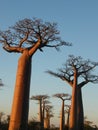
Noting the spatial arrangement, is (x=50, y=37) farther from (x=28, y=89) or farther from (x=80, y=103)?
(x=80, y=103)

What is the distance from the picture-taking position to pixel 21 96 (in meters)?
10.0

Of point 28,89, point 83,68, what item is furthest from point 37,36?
point 83,68

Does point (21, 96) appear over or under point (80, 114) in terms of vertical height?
under

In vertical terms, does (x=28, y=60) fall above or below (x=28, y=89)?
above

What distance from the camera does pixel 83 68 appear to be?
18312 millimetres

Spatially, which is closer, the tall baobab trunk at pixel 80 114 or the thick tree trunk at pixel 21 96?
the thick tree trunk at pixel 21 96

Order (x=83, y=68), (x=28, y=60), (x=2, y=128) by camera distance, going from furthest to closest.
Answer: (x=83, y=68), (x=2, y=128), (x=28, y=60)

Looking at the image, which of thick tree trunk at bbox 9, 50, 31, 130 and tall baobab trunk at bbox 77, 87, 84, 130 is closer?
thick tree trunk at bbox 9, 50, 31, 130

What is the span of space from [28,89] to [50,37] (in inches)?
75.5

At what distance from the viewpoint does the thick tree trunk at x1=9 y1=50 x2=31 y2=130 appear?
9773mm

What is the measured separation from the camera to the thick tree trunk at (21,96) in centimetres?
977

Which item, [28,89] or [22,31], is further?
[22,31]

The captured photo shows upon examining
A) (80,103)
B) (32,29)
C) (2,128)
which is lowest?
(2,128)

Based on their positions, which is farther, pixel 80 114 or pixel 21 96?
pixel 80 114
